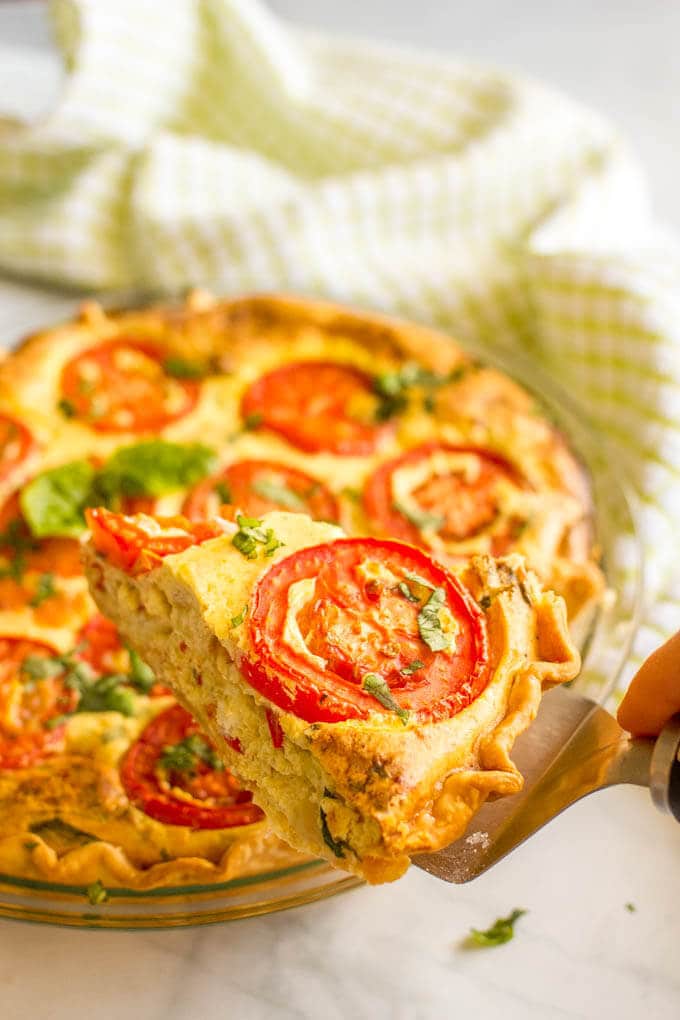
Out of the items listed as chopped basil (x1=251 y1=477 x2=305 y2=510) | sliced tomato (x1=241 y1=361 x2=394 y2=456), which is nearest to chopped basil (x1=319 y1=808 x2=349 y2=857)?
chopped basil (x1=251 y1=477 x2=305 y2=510)

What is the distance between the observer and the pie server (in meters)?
2.50

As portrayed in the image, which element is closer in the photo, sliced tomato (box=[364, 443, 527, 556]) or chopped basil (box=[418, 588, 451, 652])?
chopped basil (box=[418, 588, 451, 652])

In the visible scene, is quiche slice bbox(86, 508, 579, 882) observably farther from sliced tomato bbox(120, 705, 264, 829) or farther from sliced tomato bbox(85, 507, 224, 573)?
sliced tomato bbox(120, 705, 264, 829)

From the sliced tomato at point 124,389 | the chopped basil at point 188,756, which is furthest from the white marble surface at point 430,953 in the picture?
the sliced tomato at point 124,389

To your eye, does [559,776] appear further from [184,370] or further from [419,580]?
[184,370]

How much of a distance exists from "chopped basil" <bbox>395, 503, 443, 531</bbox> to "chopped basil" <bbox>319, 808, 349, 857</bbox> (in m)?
1.24

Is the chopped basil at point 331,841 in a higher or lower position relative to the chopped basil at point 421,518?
lower

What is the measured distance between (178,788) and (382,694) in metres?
0.79

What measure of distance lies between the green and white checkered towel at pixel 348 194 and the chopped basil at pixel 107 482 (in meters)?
1.24

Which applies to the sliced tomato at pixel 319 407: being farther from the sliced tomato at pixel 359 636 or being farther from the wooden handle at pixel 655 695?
the wooden handle at pixel 655 695

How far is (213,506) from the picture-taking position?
Result: 12.3 ft

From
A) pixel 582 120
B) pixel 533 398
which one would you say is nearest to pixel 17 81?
pixel 582 120

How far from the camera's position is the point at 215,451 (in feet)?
12.8

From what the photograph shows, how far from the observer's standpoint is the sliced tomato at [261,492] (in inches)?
147
